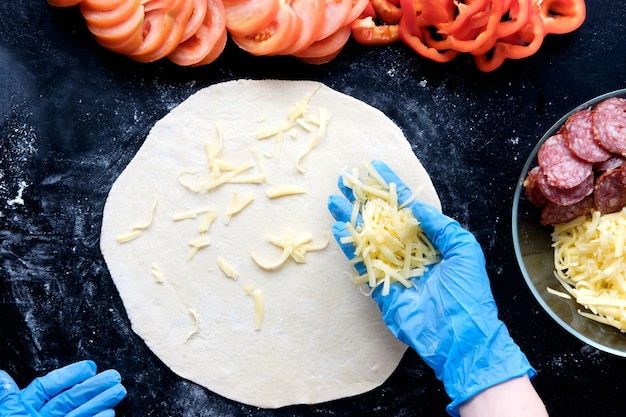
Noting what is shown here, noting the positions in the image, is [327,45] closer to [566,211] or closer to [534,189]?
[534,189]

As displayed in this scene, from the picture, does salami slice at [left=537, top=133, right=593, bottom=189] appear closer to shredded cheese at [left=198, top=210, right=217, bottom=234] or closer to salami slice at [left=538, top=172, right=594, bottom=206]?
salami slice at [left=538, top=172, right=594, bottom=206]

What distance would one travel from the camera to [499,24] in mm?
2977

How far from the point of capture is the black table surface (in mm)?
3094

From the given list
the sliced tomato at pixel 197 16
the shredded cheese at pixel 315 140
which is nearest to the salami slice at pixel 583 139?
the shredded cheese at pixel 315 140

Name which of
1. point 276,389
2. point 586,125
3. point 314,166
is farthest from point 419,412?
point 586,125

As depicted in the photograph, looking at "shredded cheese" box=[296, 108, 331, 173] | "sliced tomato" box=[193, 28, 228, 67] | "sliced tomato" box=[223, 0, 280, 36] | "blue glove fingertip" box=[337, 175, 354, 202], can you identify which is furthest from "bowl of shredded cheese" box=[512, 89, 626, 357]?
"sliced tomato" box=[193, 28, 228, 67]

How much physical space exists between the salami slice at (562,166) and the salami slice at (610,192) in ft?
0.23

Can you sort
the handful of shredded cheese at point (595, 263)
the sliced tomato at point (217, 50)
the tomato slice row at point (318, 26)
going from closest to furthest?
the handful of shredded cheese at point (595, 263) → the tomato slice row at point (318, 26) → the sliced tomato at point (217, 50)

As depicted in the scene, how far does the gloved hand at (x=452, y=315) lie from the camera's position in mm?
2703

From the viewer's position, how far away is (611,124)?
279cm

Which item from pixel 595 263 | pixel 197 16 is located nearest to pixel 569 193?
pixel 595 263

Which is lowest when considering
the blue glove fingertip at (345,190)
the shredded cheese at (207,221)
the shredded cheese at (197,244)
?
the shredded cheese at (197,244)

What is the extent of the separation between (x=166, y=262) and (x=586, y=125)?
202 centimetres

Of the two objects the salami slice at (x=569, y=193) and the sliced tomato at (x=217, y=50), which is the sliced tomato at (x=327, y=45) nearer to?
the sliced tomato at (x=217, y=50)
